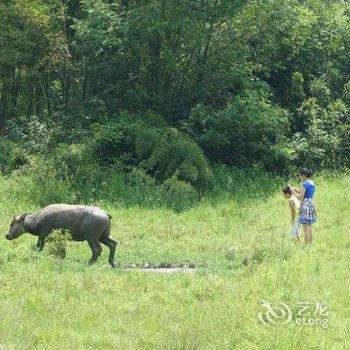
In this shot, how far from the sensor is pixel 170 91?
19531 millimetres

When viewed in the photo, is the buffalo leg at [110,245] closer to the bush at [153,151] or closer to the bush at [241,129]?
the bush at [153,151]

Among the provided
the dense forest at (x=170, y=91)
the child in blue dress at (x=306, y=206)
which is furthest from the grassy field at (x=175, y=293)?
the dense forest at (x=170, y=91)

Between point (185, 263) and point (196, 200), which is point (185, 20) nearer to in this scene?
point (196, 200)

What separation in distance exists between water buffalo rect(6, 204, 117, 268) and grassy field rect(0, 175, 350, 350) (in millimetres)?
323

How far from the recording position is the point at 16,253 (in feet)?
32.5

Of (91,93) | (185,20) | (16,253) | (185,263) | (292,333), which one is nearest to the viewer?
(292,333)

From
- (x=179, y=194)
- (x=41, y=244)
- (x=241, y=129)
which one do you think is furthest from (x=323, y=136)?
(x=41, y=244)

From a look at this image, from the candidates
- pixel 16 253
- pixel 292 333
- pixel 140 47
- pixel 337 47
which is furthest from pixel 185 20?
pixel 292 333

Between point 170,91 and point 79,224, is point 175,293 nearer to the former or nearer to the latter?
point 79,224

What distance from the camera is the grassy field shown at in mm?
6488

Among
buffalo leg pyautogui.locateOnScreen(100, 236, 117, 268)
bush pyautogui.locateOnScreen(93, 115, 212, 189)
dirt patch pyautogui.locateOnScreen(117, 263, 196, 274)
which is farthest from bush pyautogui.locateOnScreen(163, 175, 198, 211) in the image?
buffalo leg pyautogui.locateOnScreen(100, 236, 117, 268)

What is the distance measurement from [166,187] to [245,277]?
7585 millimetres

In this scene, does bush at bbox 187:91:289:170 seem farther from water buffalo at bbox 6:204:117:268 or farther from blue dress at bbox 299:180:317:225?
water buffalo at bbox 6:204:117:268

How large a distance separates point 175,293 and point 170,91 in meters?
11.9
